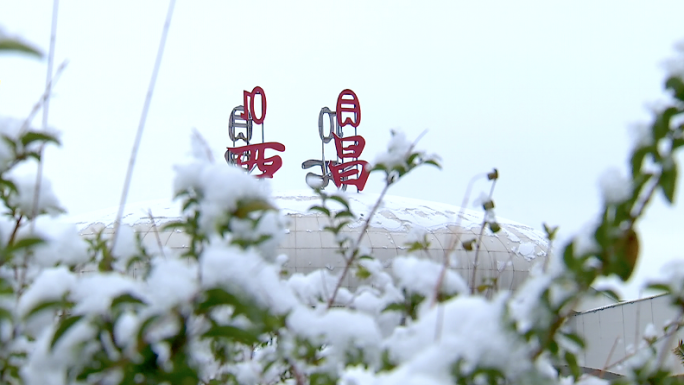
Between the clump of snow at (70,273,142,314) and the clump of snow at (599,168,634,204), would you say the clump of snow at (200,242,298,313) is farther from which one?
the clump of snow at (599,168,634,204)

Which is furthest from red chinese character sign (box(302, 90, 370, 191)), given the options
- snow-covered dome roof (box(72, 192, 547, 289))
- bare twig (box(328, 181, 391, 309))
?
bare twig (box(328, 181, 391, 309))

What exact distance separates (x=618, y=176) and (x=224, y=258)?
25.5 inches

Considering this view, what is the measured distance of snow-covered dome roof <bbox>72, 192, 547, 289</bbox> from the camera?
15250mm

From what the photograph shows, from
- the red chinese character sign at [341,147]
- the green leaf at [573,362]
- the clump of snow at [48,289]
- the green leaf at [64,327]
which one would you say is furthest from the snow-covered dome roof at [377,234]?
the green leaf at [64,327]

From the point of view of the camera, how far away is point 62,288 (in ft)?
4.08

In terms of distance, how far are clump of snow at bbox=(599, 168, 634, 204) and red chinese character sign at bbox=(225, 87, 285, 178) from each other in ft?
54.7

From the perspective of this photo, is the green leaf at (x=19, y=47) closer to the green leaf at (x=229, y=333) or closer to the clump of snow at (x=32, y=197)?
the green leaf at (x=229, y=333)

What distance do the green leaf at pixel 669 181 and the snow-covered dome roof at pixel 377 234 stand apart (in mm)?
12917

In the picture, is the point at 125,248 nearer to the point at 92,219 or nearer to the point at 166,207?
the point at 166,207

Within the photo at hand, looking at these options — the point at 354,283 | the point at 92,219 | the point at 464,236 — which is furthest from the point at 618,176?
the point at 92,219

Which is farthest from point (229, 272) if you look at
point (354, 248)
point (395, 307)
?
point (354, 248)

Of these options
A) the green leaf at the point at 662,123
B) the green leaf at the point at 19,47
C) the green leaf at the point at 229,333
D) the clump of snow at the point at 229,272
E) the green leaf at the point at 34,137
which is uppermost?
the green leaf at the point at 662,123

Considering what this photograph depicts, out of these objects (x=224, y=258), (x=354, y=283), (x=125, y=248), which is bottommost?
(x=354, y=283)

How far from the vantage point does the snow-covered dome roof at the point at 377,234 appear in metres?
15.2
